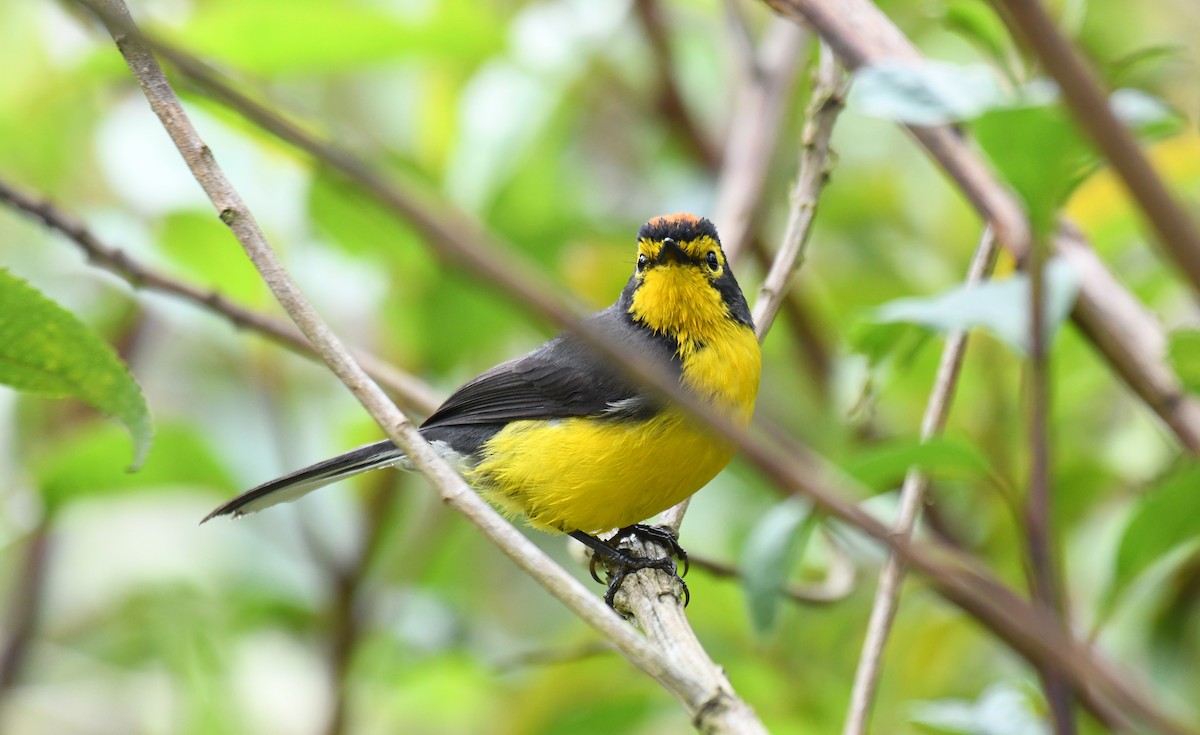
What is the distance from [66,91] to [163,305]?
31.8 inches

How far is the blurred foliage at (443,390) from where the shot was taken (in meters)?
3.12

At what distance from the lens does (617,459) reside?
3223 mm

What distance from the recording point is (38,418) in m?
4.17

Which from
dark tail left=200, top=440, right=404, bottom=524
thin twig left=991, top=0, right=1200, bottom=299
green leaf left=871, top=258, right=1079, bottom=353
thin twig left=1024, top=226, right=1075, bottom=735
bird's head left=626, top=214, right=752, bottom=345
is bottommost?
thin twig left=991, top=0, right=1200, bottom=299

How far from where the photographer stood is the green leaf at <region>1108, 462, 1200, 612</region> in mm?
1675

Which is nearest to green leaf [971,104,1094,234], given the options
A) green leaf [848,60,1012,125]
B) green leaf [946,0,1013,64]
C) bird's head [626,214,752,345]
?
green leaf [848,60,1012,125]

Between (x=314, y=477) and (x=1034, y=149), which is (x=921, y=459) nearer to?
(x=1034, y=149)

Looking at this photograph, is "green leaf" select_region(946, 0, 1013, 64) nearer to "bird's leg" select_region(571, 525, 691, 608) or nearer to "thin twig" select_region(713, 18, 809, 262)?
"thin twig" select_region(713, 18, 809, 262)

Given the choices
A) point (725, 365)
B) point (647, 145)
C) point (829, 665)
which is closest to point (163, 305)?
point (725, 365)

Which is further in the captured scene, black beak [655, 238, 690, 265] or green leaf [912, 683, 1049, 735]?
black beak [655, 238, 690, 265]

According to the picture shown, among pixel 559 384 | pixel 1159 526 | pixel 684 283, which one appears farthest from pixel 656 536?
pixel 1159 526

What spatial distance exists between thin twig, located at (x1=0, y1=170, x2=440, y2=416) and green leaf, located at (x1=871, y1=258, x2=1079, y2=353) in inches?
43.5

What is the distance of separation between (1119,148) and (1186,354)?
1221mm

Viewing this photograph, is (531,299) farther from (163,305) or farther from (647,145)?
(647,145)
